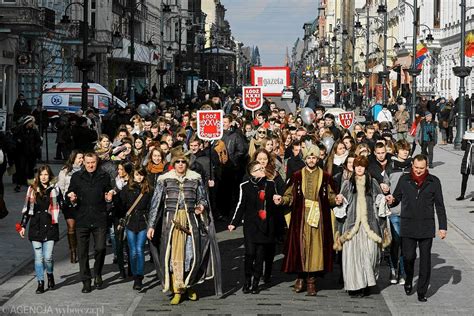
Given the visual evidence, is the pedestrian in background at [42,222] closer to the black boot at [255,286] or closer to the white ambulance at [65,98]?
the black boot at [255,286]

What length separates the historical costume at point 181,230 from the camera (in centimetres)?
1158

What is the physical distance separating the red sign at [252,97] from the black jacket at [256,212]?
59.5ft

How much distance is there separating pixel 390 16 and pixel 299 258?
84.4 meters

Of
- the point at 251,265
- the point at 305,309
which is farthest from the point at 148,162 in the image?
the point at 305,309

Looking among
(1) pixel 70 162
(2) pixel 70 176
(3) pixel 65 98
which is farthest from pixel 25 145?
(3) pixel 65 98

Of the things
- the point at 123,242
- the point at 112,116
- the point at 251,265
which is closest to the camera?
the point at 251,265

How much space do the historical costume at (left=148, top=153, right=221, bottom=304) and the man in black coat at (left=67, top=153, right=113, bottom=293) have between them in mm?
881

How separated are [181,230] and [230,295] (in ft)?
3.45

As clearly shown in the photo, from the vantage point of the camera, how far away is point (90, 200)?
488 inches

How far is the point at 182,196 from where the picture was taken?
38.2 ft

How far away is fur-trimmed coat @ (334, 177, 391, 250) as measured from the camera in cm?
1180

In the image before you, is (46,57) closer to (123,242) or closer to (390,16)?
(123,242)

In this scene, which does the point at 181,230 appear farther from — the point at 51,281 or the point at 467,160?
the point at 467,160

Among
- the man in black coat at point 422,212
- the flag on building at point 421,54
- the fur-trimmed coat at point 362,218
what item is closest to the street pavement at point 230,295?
the man in black coat at point 422,212
